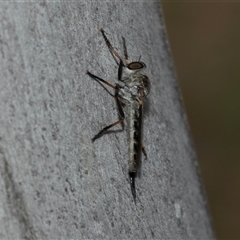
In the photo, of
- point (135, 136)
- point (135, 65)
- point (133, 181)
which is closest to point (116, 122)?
point (135, 136)

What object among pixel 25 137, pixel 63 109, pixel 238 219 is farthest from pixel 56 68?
pixel 238 219

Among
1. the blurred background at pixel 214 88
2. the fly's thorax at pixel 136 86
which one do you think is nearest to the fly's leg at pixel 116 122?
the fly's thorax at pixel 136 86

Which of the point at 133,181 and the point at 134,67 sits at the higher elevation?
the point at 134,67

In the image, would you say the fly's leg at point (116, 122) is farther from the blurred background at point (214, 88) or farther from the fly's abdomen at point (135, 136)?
the blurred background at point (214, 88)

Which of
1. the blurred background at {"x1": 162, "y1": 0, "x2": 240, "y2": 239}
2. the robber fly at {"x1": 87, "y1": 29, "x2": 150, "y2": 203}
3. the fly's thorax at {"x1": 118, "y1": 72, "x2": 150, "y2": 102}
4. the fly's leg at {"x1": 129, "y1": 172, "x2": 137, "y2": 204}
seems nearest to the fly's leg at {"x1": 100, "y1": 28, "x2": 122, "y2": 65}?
the robber fly at {"x1": 87, "y1": 29, "x2": 150, "y2": 203}

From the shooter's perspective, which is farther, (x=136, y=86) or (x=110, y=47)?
(x=136, y=86)

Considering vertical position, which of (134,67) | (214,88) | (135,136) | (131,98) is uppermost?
(134,67)

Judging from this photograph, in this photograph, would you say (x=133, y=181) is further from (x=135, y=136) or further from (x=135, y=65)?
(x=135, y=65)
